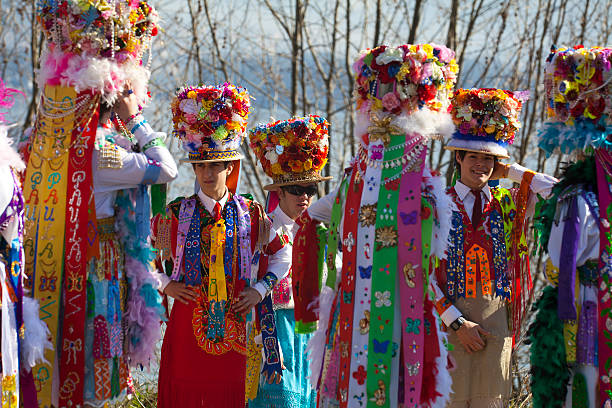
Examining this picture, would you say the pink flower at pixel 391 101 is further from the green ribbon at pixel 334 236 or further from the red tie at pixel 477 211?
the red tie at pixel 477 211

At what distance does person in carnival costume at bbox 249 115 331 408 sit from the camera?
204 inches

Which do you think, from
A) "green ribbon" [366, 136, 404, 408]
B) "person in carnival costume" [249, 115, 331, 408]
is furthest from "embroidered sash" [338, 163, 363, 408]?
"person in carnival costume" [249, 115, 331, 408]

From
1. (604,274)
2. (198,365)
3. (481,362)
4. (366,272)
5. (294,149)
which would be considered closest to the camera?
(604,274)

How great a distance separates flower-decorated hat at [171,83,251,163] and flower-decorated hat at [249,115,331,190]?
58 centimetres

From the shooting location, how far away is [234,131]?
4828mm

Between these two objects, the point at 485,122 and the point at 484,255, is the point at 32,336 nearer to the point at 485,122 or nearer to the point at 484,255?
the point at 484,255

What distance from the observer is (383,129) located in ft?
13.2

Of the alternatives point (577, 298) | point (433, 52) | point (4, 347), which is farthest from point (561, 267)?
point (4, 347)

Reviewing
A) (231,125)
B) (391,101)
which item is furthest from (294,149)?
(391,101)

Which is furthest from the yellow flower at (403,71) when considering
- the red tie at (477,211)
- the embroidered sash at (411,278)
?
the red tie at (477,211)

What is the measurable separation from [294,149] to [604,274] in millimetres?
2246

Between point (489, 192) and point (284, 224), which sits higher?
point (489, 192)

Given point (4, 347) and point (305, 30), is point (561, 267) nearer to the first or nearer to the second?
point (4, 347)

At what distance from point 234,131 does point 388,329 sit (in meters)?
1.58
